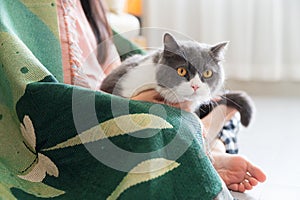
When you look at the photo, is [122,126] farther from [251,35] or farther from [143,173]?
[251,35]

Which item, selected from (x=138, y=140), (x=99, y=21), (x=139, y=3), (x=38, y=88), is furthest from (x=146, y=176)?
(x=139, y=3)

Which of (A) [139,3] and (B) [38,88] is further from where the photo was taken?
(A) [139,3]

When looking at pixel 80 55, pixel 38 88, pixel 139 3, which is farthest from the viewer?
pixel 139 3

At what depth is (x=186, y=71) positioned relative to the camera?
0.98 m

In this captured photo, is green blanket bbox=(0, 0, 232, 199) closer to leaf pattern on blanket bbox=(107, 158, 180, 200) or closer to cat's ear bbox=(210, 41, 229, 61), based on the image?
leaf pattern on blanket bbox=(107, 158, 180, 200)

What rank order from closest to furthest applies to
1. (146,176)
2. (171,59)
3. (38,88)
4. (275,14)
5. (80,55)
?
(146,176)
(38,88)
(171,59)
(80,55)
(275,14)

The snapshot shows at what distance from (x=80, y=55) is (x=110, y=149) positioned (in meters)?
0.50

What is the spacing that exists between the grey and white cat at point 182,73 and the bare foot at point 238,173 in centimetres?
15

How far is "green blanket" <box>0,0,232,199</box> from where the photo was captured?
75 centimetres

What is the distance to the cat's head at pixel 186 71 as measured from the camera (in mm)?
984

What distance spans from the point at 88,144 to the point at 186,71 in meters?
0.29

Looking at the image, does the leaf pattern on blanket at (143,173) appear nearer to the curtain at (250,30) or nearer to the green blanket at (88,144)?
the green blanket at (88,144)

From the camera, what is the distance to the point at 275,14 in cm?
248

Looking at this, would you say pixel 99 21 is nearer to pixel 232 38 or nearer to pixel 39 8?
pixel 39 8
